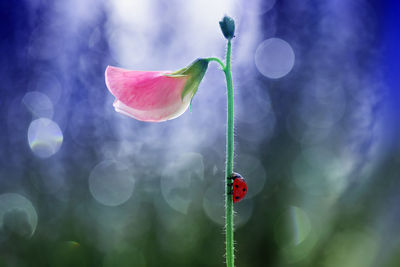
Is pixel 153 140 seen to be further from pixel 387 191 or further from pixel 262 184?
pixel 387 191

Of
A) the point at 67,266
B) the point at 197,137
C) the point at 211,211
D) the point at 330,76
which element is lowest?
the point at 67,266

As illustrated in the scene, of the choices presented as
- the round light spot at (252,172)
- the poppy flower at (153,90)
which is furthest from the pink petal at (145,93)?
the round light spot at (252,172)

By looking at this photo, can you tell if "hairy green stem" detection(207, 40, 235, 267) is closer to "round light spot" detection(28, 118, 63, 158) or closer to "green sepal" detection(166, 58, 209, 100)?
"green sepal" detection(166, 58, 209, 100)

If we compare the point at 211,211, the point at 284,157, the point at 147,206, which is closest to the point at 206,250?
the point at 211,211

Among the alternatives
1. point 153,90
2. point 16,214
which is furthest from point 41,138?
point 153,90

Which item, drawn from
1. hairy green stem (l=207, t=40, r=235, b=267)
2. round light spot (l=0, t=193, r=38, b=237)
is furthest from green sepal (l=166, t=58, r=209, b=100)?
round light spot (l=0, t=193, r=38, b=237)

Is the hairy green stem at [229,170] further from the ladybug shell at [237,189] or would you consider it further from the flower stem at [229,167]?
the ladybug shell at [237,189]

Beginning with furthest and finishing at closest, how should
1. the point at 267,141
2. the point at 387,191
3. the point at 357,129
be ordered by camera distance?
the point at 267,141
the point at 357,129
the point at 387,191
